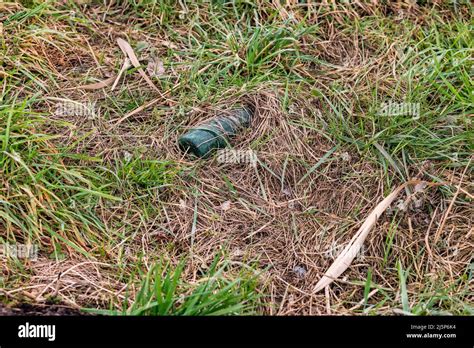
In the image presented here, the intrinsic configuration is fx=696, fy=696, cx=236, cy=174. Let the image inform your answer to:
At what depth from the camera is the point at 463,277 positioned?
298 centimetres

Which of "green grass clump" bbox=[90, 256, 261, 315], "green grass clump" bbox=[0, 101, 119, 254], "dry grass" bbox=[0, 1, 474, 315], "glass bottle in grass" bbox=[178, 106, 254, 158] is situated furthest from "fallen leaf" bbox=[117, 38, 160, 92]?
"green grass clump" bbox=[90, 256, 261, 315]

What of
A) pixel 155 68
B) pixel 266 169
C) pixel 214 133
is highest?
pixel 155 68

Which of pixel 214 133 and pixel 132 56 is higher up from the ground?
pixel 132 56

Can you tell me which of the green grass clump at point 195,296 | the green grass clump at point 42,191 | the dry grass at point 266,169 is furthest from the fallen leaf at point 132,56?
the green grass clump at point 195,296

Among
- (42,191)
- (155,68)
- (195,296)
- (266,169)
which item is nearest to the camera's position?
(195,296)

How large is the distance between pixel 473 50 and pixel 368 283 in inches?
63.3

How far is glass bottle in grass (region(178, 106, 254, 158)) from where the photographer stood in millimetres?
3416

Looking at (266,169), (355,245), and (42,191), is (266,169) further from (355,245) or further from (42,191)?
(42,191)

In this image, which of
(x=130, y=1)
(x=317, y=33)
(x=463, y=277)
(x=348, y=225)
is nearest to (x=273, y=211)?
(x=348, y=225)

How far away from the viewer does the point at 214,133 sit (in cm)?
345

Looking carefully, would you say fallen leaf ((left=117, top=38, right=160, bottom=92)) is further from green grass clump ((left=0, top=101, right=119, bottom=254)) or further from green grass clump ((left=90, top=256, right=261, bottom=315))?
green grass clump ((left=90, top=256, right=261, bottom=315))

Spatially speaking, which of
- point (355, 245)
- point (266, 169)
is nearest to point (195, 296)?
point (355, 245)
